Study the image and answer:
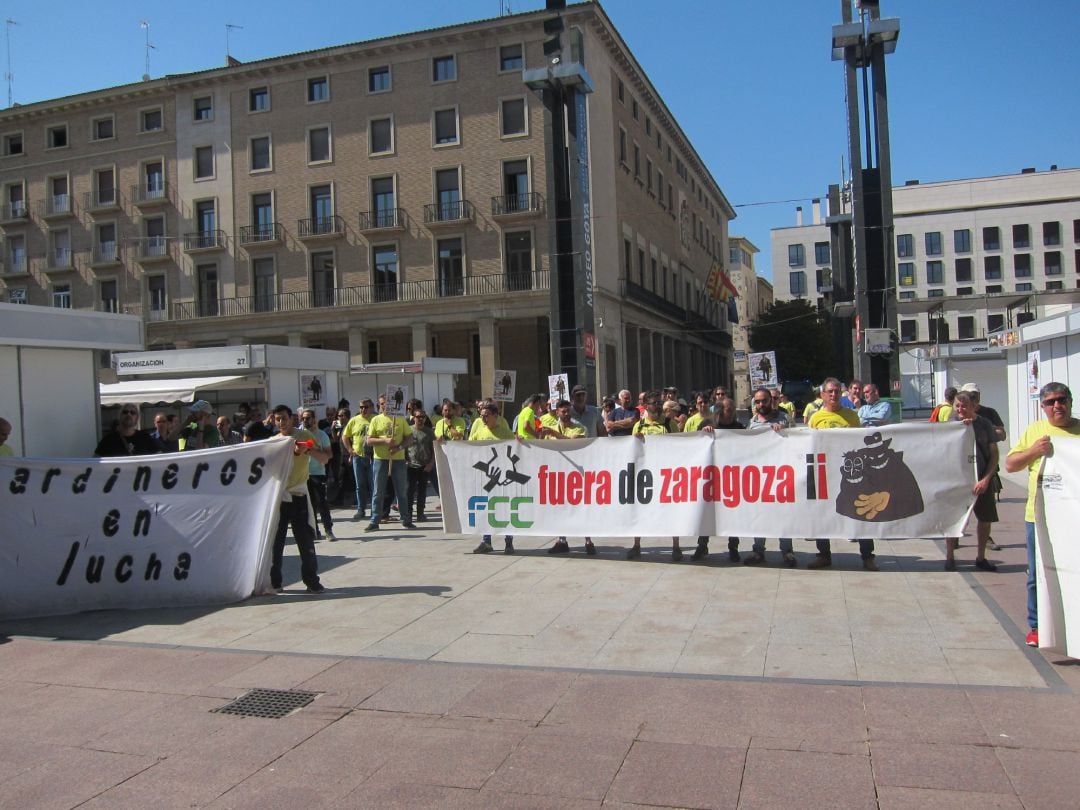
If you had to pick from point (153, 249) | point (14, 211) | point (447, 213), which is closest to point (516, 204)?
point (447, 213)

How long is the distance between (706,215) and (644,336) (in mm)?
24320

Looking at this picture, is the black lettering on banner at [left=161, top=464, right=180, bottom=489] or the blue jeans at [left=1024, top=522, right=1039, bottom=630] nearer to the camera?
the blue jeans at [left=1024, top=522, right=1039, bottom=630]

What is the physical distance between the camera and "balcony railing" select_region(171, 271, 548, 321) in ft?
133

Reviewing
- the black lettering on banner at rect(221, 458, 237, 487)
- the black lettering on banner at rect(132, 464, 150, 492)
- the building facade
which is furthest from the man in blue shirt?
the building facade

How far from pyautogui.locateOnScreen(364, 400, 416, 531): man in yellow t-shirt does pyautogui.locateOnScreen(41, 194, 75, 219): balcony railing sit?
1685 inches

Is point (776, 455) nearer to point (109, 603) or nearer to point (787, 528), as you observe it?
point (787, 528)

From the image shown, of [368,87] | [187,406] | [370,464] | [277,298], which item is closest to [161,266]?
[277,298]

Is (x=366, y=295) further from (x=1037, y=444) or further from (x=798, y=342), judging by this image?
(x=1037, y=444)

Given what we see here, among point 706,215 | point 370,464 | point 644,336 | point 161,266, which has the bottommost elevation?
point 370,464

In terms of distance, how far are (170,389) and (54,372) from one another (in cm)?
1015

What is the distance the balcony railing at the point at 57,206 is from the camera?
47344 millimetres

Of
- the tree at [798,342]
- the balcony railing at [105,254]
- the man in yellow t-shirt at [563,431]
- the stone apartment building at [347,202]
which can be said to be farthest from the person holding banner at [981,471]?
the tree at [798,342]

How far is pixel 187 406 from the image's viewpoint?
78.2 feet

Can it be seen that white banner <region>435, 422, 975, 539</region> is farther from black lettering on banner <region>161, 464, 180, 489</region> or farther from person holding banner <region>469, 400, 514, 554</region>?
black lettering on banner <region>161, 464, 180, 489</region>
